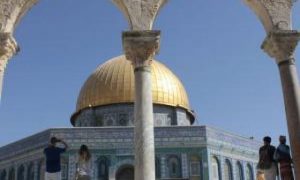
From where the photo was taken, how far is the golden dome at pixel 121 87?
108ft

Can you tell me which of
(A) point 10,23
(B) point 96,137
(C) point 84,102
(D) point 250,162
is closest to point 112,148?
(B) point 96,137

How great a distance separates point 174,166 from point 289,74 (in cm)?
2036

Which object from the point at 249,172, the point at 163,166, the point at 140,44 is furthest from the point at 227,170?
the point at 140,44

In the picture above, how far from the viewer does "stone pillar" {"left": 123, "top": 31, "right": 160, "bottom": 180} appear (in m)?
9.61

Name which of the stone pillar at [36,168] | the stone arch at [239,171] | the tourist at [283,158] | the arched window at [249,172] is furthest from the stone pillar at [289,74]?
the arched window at [249,172]

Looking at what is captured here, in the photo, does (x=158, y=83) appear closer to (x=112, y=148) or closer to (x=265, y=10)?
(x=112, y=148)

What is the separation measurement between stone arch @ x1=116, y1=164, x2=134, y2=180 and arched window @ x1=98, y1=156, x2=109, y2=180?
0.74m

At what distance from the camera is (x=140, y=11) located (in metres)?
10.8

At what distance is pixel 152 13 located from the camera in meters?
10.8

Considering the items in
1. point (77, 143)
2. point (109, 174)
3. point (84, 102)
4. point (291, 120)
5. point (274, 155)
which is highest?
point (84, 102)

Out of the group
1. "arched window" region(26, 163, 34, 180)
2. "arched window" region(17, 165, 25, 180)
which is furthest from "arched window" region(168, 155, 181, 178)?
"arched window" region(17, 165, 25, 180)

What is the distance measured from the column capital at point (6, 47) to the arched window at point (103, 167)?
19744mm

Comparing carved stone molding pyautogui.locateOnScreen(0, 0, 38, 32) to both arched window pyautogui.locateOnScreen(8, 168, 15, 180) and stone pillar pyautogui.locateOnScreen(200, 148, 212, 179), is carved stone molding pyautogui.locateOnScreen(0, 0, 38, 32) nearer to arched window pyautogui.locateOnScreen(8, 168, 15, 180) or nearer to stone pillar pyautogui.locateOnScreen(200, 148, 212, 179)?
stone pillar pyautogui.locateOnScreen(200, 148, 212, 179)

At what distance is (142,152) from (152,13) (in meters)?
3.16
